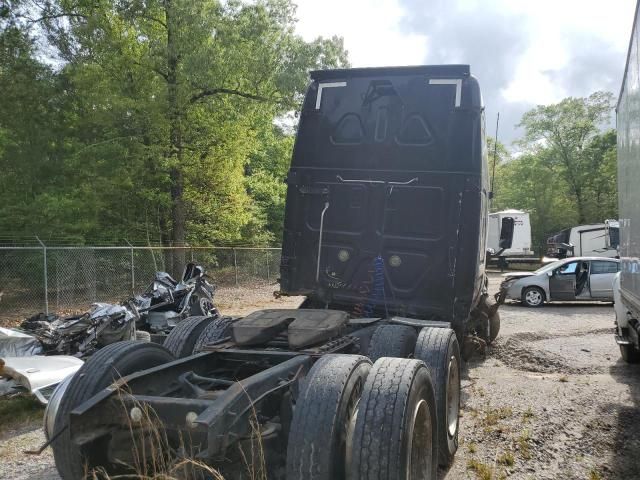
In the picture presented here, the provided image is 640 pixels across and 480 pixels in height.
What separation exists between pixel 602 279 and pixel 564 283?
1015mm

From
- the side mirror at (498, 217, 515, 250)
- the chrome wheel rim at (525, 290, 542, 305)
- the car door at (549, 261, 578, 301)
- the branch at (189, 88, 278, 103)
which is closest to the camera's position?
the side mirror at (498, 217, 515, 250)

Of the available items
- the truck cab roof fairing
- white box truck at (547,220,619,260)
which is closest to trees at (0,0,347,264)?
the truck cab roof fairing

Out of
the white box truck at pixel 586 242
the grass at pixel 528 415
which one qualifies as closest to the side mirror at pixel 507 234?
the grass at pixel 528 415

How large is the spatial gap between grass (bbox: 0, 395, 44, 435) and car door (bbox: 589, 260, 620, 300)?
48.8ft

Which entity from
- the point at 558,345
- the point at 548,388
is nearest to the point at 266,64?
the point at 558,345

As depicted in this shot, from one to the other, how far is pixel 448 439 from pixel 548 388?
11.0ft

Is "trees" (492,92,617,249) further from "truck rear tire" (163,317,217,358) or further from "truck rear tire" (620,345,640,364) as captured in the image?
"truck rear tire" (163,317,217,358)

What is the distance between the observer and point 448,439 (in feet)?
14.1

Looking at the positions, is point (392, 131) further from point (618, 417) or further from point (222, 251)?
point (222, 251)

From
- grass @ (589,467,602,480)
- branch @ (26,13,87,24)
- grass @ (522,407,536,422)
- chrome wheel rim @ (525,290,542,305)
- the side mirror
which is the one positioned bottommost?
grass @ (589,467,602,480)

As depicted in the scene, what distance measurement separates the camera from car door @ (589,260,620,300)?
16.2 metres

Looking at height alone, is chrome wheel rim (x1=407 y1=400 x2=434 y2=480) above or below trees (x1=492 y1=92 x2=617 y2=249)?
below

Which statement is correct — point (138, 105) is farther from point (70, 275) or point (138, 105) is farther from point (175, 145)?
point (70, 275)

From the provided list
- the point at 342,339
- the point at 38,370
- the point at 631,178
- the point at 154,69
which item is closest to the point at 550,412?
the point at 631,178
